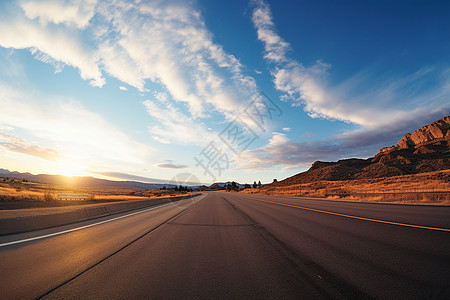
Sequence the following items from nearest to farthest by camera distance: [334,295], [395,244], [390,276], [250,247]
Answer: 1. [334,295]
2. [390,276]
3. [395,244]
4. [250,247]

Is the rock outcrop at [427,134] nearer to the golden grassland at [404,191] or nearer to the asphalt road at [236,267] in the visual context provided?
the golden grassland at [404,191]

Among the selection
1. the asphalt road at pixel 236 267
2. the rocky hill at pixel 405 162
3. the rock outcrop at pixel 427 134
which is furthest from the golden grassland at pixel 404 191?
the rock outcrop at pixel 427 134

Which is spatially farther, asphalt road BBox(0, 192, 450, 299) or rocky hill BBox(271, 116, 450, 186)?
rocky hill BBox(271, 116, 450, 186)

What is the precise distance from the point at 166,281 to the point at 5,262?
128 inches

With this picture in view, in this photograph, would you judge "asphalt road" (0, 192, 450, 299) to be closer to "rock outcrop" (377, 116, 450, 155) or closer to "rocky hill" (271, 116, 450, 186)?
"rocky hill" (271, 116, 450, 186)

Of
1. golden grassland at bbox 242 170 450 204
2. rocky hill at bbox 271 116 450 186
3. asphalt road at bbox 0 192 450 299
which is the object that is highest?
rocky hill at bbox 271 116 450 186

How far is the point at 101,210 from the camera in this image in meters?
12.2

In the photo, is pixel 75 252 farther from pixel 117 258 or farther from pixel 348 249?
pixel 348 249

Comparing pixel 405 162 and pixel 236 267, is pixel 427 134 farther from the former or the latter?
pixel 236 267

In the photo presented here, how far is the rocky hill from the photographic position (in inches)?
3118

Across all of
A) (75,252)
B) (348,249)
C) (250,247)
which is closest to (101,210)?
(75,252)

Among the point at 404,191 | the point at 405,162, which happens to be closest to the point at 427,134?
the point at 405,162

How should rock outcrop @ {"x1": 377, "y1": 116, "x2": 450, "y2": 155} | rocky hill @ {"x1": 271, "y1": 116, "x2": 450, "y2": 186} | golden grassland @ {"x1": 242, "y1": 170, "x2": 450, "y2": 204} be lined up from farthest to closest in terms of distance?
rock outcrop @ {"x1": 377, "y1": 116, "x2": 450, "y2": 155}
rocky hill @ {"x1": 271, "y1": 116, "x2": 450, "y2": 186}
golden grassland @ {"x1": 242, "y1": 170, "x2": 450, "y2": 204}

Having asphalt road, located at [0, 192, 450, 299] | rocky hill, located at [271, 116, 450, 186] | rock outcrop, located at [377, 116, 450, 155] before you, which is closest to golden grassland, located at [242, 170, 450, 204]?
asphalt road, located at [0, 192, 450, 299]
